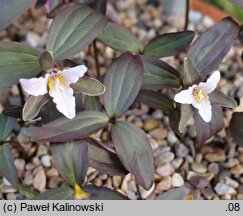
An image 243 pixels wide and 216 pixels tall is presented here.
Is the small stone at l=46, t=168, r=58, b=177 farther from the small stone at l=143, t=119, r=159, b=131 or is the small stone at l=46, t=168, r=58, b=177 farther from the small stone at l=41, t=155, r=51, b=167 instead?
the small stone at l=143, t=119, r=159, b=131

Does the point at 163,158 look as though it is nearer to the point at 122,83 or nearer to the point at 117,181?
the point at 117,181

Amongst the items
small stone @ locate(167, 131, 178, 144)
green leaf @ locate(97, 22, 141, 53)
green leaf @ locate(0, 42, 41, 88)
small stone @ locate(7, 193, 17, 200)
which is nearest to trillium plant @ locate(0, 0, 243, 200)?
green leaf @ locate(0, 42, 41, 88)

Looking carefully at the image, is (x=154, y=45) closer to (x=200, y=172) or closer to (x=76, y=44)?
(x=76, y=44)

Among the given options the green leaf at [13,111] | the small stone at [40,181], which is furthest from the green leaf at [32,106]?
the small stone at [40,181]

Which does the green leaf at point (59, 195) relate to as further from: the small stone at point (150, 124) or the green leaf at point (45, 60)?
the small stone at point (150, 124)

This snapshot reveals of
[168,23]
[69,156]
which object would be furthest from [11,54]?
[168,23]
